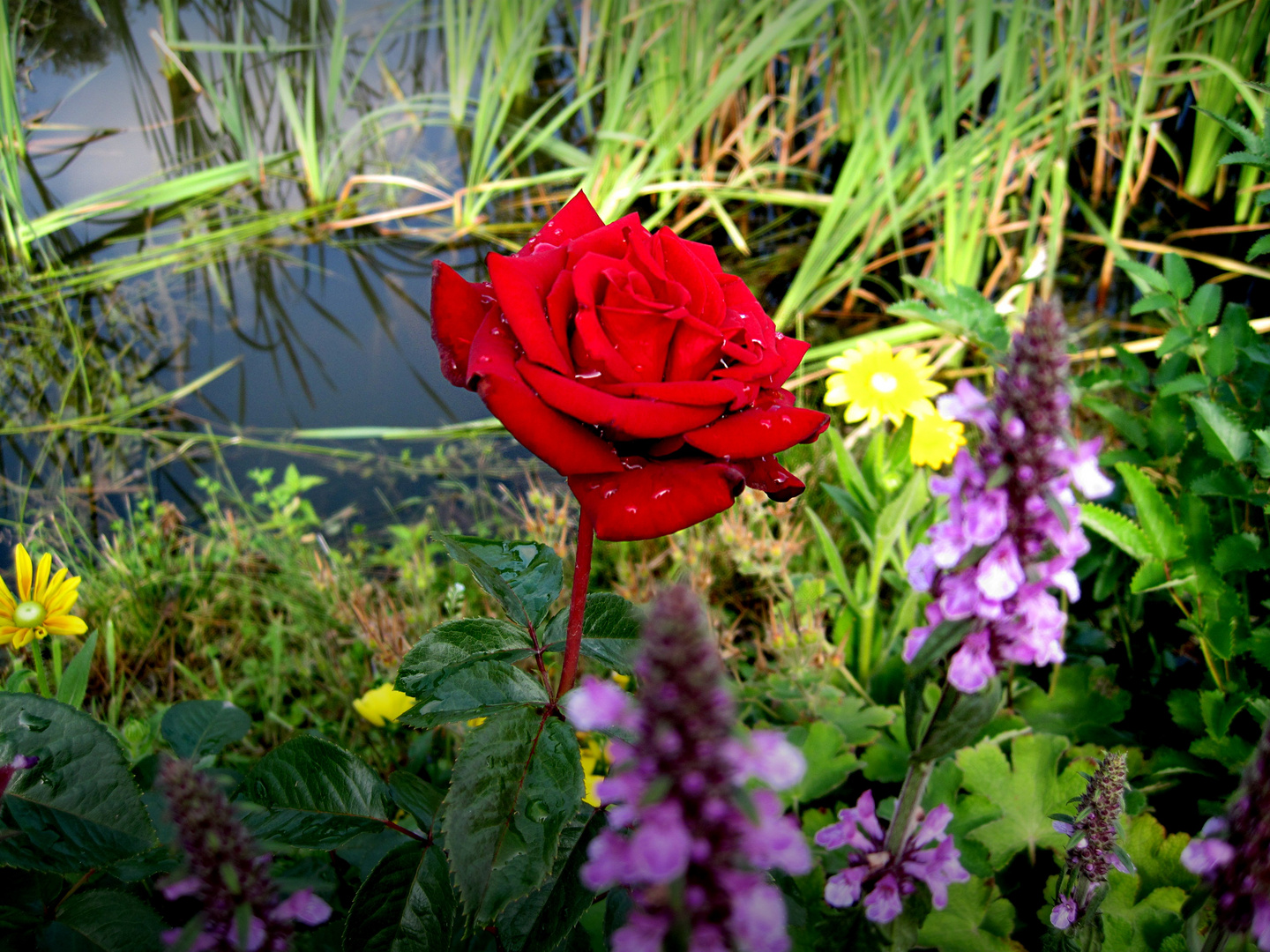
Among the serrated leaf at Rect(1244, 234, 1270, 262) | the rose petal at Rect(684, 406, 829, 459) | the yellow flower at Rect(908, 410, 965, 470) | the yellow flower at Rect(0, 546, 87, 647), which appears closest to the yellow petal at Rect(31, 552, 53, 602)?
the yellow flower at Rect(0, 546, 87, 647)

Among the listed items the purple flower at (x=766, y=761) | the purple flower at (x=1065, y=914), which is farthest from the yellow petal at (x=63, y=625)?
the purple flower at (x=1065, y=914)

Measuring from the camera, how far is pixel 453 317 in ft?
2.36

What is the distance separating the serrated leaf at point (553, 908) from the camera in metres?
0.62

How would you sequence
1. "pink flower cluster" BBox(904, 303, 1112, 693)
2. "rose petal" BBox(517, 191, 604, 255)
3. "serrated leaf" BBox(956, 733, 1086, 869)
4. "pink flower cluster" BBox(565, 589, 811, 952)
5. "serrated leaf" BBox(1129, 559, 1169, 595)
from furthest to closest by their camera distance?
"serrated leaf" BBox(1129, 559, 1169, 595) < "serrated leaf" BBox(956, 733, 1086, 869) < "rose petal" BBox(517, 191, 604, 255) < "pink flower cluster" BBox(904, 303, 1112, 693) < "pink flower cluster" BBox(565, 589, 811, 952)

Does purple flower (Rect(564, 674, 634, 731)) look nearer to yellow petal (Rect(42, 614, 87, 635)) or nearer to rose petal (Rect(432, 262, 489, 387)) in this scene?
rose petal (Rect(432, 262, 489, 387))

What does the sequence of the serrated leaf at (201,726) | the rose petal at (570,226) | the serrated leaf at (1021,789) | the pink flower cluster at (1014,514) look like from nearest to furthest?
the pink flower cluster at (1014,514), the rose petal at (570,226), the serrated leaf at (201,726), the serrated leaf at (1021,789)

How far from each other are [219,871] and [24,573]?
2.49 feet

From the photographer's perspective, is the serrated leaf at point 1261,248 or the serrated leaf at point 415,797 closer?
the serrated leaf at point 415,797

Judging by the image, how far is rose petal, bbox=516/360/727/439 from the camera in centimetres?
61

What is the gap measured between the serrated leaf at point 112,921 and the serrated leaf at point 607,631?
1.30ft

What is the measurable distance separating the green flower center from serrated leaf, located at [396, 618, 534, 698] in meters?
0.58

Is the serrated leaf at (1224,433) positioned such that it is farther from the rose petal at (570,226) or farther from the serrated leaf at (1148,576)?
the rose petal at (570,226)

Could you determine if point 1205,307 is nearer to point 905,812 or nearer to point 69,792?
point 905,812

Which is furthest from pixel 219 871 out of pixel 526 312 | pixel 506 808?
pixel 526 312
